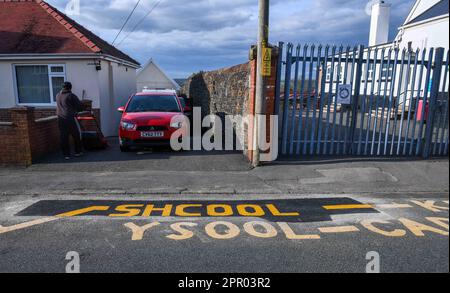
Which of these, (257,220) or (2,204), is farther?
(2,204)

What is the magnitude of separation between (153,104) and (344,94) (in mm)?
5389

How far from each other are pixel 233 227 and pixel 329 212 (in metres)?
1.49

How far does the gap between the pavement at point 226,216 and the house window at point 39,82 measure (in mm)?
6030

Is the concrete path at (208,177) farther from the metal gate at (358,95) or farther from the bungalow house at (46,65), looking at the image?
the bungalow house at (46,65)

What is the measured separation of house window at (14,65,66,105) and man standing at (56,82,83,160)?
4.94m

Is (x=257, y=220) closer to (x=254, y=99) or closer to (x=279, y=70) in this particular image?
(x=254, y=99)

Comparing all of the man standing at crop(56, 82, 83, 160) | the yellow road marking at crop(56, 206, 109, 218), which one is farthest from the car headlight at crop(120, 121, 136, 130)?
the yellow road marking at crop(56, 206, 109, 218)

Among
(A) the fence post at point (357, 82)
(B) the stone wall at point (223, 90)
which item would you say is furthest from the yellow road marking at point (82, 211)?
(A) the fence post at point (357, 82)

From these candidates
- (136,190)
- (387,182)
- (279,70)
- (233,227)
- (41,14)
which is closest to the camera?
(233,227)

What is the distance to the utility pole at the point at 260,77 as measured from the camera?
20.3ft

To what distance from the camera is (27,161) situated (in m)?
6.98

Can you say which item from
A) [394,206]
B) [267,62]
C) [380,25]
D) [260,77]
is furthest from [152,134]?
[380,25]

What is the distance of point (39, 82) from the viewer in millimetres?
11828
